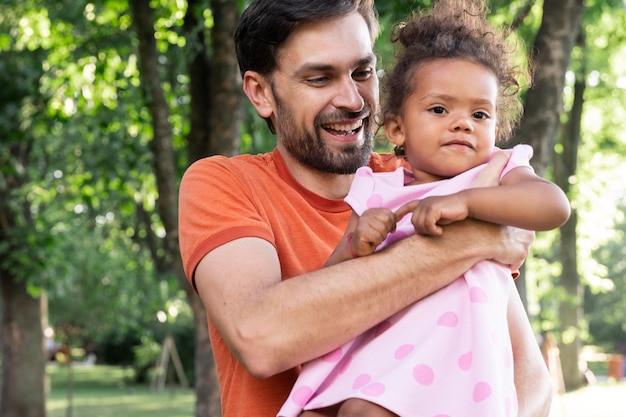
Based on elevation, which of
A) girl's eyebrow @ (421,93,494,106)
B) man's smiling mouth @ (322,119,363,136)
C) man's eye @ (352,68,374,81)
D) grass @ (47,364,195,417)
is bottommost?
grass @ (47,364,195,417)

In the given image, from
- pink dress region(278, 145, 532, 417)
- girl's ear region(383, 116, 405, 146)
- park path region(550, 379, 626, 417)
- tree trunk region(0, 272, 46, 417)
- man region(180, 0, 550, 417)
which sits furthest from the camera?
park path region(550, 379, 626, 417)

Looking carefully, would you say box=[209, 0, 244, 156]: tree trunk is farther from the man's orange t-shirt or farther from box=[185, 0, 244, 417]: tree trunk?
the man's orange t-shirt

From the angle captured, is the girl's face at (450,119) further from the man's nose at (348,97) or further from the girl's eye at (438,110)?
the man's nose at (348,97)

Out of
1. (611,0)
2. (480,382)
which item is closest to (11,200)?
(611,0)

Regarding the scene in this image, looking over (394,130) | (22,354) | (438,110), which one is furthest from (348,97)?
(22,354)

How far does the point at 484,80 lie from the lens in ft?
9.39

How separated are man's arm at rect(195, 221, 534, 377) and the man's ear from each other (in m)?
0.97

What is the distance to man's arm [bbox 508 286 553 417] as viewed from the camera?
2783 mm

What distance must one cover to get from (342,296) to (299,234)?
0.51 metres

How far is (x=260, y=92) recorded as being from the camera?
3.54 meters

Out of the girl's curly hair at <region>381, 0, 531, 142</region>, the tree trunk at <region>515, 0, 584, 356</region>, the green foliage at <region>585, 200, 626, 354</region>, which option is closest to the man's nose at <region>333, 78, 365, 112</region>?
the girl's curly hair at <region>381, 0, 531, 142</region>

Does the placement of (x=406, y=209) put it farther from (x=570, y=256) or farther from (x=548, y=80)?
(x=570, y=256)

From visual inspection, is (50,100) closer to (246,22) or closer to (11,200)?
(11,200)

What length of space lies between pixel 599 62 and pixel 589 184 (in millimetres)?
2919
